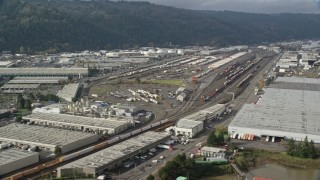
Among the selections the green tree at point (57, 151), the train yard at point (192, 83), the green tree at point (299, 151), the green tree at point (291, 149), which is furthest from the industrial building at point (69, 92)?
the green tree at point (299, 151)

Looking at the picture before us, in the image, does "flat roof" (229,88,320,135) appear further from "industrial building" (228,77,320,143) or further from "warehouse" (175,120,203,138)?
"warehouse" (175,120,203,138)

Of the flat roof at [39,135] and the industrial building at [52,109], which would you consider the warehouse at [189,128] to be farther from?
the industrial building at [52,109]

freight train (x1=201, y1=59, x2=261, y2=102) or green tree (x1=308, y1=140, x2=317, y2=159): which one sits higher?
freight train (x1=201, y1=59, x2=261, y2=102)

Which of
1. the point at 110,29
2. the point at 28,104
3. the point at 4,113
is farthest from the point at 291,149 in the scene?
the point at 110,29

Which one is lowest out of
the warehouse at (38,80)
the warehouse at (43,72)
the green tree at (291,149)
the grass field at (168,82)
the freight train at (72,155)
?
the freight train at (72,155)

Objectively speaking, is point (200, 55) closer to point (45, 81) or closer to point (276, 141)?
point (45, 81)

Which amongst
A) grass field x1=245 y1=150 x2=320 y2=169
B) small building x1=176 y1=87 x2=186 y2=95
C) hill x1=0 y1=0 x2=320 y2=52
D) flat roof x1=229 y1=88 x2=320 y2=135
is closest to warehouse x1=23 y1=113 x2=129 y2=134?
flat roof x1=229 y1=88 x2=320 y2=135

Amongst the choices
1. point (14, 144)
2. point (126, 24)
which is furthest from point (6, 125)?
point (126, 24)
